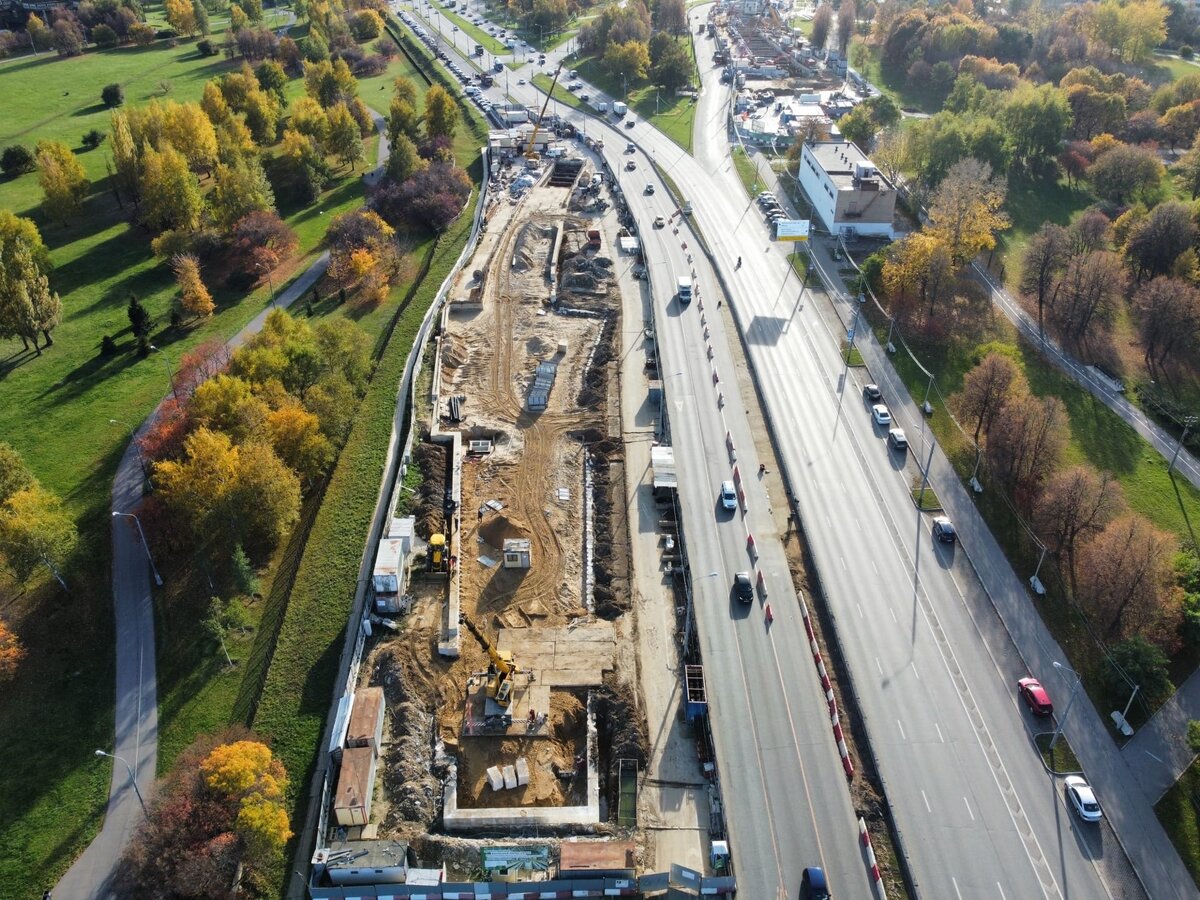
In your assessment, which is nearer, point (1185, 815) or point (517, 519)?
point (1185, 815)

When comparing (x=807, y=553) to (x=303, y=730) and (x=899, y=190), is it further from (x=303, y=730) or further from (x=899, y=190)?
(x=899, y=190)

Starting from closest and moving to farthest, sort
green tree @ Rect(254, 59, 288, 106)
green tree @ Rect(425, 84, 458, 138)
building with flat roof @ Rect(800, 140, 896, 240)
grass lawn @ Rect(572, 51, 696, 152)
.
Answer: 1. building with flat roof @ Rect(800, 140, 896, 240)
2. green tree @ Rect(425, 84, 458, 138)
3. grass lawn @ Rect(572, 51, 696, 152)
4. green tree @ Rect(254, 59, 288, 106)

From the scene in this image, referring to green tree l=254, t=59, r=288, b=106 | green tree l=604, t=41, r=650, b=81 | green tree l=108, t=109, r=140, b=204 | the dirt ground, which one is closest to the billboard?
the dirt ground

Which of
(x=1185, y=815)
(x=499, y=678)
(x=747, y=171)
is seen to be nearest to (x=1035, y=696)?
(x=1185, y=815)

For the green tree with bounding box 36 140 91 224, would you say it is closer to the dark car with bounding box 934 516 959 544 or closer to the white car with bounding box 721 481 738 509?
the white car with bounding box 721 481 738 509

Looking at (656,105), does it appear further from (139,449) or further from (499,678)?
(499,678)

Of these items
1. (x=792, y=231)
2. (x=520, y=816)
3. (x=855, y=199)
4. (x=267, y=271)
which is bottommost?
(x=520, y=816)

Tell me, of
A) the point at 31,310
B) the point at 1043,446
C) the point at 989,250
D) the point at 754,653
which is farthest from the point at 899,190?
the point at 31,310
